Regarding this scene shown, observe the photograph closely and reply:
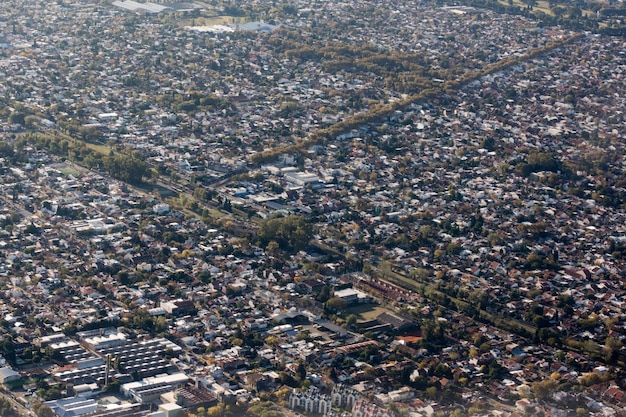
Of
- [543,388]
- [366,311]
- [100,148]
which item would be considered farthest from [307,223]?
[543,388]

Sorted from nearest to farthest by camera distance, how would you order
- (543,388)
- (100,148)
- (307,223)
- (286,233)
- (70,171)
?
(543,388), (286,233), (307,223), (70,171), (100,148)

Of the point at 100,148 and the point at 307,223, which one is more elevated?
the point at 307,223

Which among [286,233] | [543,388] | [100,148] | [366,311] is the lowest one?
[100,148]

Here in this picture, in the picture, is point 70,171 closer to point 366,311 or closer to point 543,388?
point 366,311

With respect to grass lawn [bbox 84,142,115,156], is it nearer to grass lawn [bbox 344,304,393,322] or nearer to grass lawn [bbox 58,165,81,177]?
grass lawn [bbox 58,165,81,177]

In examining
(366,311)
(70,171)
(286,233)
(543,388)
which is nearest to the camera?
(543,388)

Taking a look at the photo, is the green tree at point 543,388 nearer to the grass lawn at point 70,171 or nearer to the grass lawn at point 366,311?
the grass lawn at point 366,311

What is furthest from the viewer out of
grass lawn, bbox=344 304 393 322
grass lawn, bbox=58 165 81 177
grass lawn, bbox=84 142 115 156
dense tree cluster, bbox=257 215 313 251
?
grass lawn, bbox=84 142 115 156

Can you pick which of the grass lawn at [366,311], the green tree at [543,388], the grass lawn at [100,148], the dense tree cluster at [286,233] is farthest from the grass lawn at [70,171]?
the green tree at [543,388]

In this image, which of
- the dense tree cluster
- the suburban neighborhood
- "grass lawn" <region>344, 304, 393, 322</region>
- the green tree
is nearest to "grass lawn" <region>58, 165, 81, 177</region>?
the suburban neighborhood
